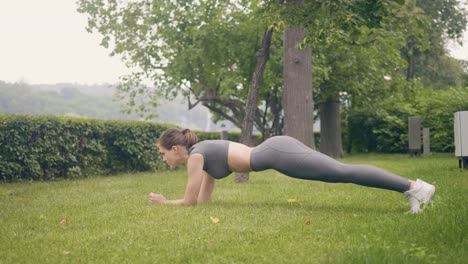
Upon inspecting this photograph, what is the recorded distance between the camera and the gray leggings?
5723 millimetres

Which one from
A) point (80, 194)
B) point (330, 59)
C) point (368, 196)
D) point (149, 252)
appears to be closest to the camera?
point (149, 252)

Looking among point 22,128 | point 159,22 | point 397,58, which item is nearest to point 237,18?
point 159,22

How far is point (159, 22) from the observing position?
24.3m

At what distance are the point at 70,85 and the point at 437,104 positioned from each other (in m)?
146

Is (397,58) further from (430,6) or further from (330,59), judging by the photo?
(430,6)

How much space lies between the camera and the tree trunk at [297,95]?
45.1 feet

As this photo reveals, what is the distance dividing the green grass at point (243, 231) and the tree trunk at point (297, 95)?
19.2ft

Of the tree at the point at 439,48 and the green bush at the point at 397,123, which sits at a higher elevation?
the tree at the point at 439,48

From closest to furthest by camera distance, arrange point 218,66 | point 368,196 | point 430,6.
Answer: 1. point 368,196
2. point 218,66
3. point 430,6

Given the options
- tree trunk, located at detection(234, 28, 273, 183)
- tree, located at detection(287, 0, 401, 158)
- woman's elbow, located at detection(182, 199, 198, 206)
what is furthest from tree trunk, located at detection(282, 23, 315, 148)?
woman's elbow, located at detection(182, 199, 198, 206)

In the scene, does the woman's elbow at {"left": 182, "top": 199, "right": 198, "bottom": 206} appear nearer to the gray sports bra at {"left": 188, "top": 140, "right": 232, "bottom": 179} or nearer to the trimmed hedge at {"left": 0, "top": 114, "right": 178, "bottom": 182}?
the gray sports bra at {"left": 188, "top": 140, "right": 232, "bottom": 179}

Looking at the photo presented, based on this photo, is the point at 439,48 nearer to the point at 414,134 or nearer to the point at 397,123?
the point at 397,123

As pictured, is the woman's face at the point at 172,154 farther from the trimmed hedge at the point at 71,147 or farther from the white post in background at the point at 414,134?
the white post in background at the point at 414,134

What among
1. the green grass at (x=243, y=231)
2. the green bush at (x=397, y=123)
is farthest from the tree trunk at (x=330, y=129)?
the green grass at (x=243, y=231)
